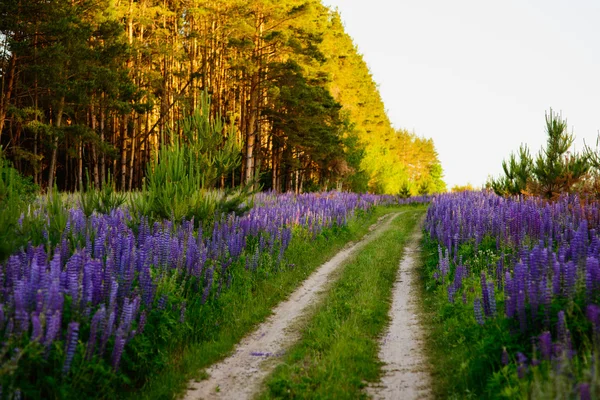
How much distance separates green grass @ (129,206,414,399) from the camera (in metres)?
5.61

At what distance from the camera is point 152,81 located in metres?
32.7

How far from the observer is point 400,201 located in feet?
135

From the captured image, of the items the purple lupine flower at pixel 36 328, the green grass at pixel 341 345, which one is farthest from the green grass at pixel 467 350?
the purple lupine flower at pixel 36 328

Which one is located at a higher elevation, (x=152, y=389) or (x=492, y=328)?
(x=492, y=328)

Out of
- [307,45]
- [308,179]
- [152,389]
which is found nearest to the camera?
[152,389]

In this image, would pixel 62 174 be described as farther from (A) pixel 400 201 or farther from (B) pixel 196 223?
(B) pixel 196 223

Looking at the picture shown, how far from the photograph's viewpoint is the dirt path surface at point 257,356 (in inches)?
218

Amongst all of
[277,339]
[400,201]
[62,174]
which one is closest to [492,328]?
[277,339]

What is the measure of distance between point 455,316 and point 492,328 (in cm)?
172

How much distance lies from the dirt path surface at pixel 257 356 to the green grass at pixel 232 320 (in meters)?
0.15

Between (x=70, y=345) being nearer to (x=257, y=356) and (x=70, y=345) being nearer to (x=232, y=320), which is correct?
(x=257, y=356)

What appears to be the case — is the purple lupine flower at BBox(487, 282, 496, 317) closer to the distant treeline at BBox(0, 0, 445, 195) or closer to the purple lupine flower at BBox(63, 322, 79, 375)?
the purple lupine flower at BBox(63, 322, 79, 375)

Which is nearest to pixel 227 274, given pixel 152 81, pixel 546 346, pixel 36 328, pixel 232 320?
pixel 232 320

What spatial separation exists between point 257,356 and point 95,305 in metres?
2.35
